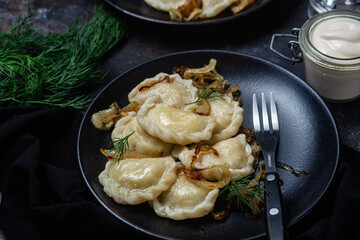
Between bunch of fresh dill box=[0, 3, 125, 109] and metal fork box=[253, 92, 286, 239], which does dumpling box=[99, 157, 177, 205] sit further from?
bunch of fresh dill box=[0, 3, 125, 109]

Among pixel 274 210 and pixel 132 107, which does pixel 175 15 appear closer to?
pixel 132 107

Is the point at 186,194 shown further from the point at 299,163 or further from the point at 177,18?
the point at 177,18

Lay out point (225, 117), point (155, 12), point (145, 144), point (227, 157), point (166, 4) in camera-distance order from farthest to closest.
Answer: point (155, 12)
point (166, 4)
point (225, 117)
point (145, 144)
point (227, 157)

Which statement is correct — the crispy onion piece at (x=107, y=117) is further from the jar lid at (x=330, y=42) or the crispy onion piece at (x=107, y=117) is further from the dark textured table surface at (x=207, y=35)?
the jar lid at (x=330, y=42)

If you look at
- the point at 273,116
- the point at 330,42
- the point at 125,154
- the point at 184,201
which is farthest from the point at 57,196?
the point at 330,42

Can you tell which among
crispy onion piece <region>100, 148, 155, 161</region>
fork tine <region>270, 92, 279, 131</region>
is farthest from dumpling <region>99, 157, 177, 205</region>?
fork tine <region>270, 92, 279, 131</region>
